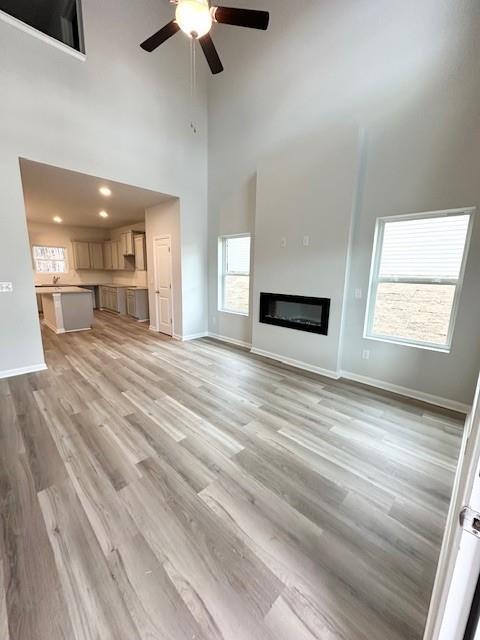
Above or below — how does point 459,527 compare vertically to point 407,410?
above

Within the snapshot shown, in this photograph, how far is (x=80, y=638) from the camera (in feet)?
3.33

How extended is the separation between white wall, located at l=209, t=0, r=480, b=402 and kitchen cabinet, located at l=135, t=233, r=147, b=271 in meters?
4.32

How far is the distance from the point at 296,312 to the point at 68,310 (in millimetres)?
5064

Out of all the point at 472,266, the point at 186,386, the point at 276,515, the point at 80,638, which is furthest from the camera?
the point at 186,386

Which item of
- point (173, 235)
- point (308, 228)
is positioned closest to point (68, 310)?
point (173, 235)

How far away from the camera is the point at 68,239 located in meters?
8.44

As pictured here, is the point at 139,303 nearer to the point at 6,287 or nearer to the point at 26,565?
the point at 6,287

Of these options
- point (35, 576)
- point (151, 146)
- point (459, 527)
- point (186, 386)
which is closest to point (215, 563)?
point (35, 576)

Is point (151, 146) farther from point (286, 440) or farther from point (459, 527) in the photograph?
point (459, 527)

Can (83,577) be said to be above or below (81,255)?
below

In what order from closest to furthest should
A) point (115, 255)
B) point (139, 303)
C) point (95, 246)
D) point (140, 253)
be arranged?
point (139, 303), point (140, 253), point (115, 255), point (95, 246)

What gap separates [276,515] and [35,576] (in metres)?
1.24

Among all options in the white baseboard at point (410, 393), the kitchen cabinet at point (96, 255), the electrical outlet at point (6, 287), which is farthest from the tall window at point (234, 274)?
the kitchen cabinet at point (96, 255)

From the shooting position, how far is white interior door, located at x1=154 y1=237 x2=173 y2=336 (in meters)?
5.39
